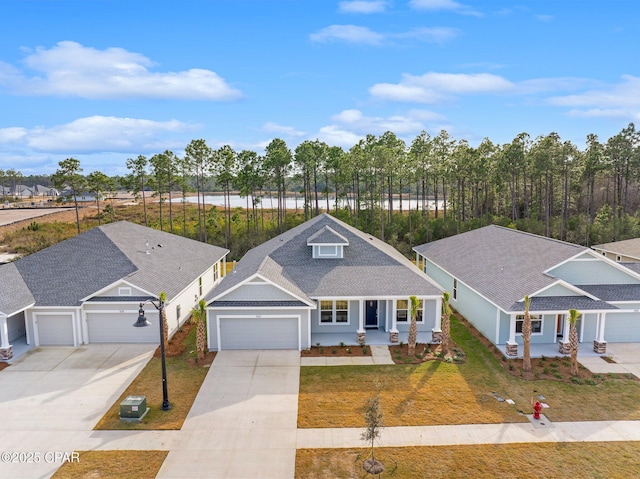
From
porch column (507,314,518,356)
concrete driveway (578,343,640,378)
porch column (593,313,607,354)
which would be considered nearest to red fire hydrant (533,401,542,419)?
porch column (507,314,518,356)

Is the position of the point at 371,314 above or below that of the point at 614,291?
below

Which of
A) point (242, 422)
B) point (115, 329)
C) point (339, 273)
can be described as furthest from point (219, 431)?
point (339, 273)

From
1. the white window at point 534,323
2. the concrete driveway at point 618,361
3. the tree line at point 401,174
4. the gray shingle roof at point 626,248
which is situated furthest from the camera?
the tree line at point 401,174

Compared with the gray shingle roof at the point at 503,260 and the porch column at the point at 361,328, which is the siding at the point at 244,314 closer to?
the porch column at the point at 361,328

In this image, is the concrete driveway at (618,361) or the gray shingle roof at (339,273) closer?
the concrete driveway at (618,361)

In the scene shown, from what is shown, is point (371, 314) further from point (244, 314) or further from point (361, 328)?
point (244, 314)

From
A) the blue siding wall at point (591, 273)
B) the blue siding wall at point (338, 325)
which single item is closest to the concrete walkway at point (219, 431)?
the blue siding wall at point (338, 325)

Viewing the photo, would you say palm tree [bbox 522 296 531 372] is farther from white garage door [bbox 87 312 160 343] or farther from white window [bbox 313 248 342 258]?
white garage door [bbox 87 312 160 343]
